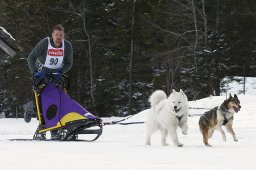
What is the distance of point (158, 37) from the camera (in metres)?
25.1

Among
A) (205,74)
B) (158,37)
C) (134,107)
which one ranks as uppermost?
(158,37)

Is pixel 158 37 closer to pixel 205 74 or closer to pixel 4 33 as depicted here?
pixel 205 74

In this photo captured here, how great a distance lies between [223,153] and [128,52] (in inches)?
782

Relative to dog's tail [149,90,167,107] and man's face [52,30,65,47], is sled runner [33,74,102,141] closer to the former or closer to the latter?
man's face [52,30,65,47]

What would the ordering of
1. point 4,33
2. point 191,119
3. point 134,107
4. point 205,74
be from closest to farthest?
point 4,33 → point 191,119 → point 205,74 → point 134,107

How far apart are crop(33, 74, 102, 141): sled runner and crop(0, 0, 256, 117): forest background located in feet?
52.4

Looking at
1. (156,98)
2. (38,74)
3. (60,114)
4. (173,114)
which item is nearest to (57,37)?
(38,74)

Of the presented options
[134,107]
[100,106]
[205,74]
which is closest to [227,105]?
[205,74]

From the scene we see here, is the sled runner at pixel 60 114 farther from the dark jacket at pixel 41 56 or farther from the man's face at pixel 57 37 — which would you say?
the man's face at pixel 57 37

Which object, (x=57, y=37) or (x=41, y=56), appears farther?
(x=41, y=56)

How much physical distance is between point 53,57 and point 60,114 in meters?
0.86

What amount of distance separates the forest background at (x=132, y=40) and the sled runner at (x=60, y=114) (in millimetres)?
15973

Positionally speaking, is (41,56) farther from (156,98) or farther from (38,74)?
(156,98)

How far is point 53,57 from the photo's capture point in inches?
302
